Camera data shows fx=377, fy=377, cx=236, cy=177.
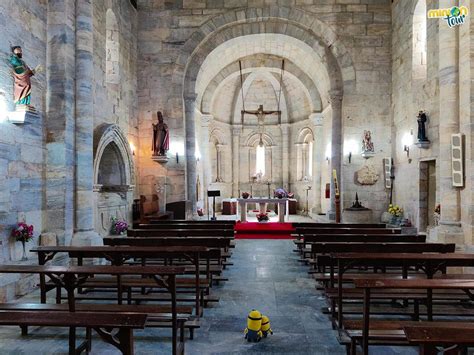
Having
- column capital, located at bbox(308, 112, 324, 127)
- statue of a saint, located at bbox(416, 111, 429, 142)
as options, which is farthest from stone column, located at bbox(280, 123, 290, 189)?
statue of a saint, located at bbox(416, 111, 429, 142)

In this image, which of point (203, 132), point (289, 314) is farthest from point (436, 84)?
point (203, 132)

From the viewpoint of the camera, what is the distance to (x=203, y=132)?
17.1 meters

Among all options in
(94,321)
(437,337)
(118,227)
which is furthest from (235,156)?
(437,337)

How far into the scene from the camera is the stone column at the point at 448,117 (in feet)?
24.3

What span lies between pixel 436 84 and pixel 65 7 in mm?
8426

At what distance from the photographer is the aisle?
395 cm

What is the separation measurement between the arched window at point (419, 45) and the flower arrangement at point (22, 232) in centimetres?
1009

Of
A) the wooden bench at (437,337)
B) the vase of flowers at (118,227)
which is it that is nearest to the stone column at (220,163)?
the vase of flowers at (118,227)

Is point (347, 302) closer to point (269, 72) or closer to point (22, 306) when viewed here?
point (22, 306)

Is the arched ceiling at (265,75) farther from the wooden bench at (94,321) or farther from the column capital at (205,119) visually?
the wooden bench at (94,321)

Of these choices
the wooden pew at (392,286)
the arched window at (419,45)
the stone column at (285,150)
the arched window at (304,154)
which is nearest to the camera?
the wooden pew at (392,286)

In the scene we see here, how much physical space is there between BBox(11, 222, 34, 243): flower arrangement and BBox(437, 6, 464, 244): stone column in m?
7.43

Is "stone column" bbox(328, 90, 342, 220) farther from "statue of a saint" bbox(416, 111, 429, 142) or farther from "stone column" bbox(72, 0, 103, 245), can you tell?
"stone column" bbox(72, 0, 103, 245)

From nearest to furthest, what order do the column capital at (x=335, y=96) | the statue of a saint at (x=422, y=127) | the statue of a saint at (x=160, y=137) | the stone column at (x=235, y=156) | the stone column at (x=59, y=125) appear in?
the stone column at (x=59, y=125)
the statue of a saint at (x=422, y=127)
the statue of a saint at (x=160, y=137)
the column capital at (x=335, y=96)
the stone column at (x=235, y=156)
